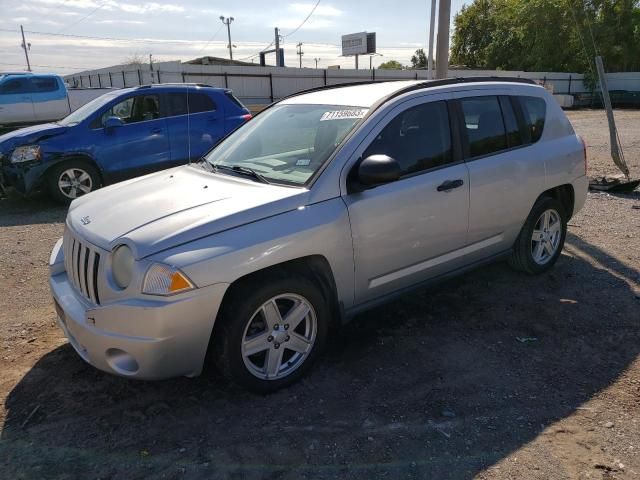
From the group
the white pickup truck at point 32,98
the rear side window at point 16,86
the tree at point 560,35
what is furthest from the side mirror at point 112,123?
the tree at point 560,35

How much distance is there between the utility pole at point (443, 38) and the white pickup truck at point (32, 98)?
38.4 ft

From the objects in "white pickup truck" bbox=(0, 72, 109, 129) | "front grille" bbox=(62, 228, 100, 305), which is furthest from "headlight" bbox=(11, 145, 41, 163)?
"white pickup truck" bbox=(0, 72, 109, 129)

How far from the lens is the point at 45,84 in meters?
15.8

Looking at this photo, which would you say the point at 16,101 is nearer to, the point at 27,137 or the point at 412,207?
the point at 27,137

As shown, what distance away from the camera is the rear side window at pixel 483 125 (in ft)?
13.6

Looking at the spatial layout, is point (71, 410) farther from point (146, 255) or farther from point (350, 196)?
point (350, 196)

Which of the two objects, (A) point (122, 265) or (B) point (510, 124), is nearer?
(A) point (122, 265)

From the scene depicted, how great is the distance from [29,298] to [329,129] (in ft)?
10.2

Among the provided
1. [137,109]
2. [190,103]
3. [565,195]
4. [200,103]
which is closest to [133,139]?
[137,109]

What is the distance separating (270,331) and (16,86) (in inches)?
618

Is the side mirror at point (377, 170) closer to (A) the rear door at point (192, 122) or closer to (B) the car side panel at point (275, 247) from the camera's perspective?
(B) the car side panel at point (275, 247)

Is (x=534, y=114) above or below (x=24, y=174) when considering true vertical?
above

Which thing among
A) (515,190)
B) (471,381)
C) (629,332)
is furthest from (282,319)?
(629,332)

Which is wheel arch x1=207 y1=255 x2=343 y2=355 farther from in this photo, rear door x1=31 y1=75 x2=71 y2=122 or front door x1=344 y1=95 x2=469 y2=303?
rear door x1=31 y1=75 x2=71 y2=122
